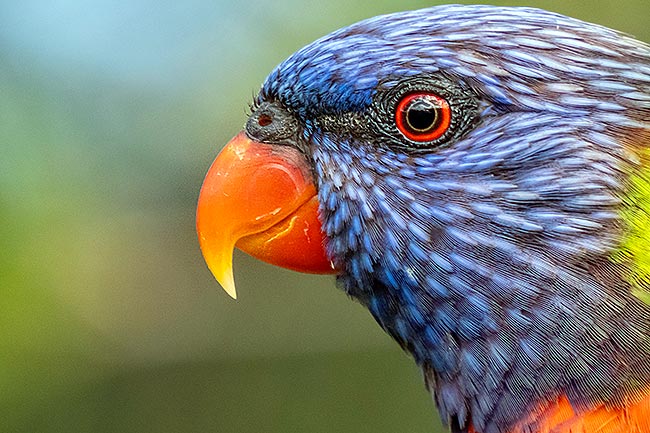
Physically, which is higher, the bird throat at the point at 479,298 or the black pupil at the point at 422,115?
the black pupil at the point at 422,115

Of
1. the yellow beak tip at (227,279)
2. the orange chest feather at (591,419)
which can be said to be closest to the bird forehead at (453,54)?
the yellow beak tip at (227,279)

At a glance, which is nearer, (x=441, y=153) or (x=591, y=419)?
(x=591, y=419)

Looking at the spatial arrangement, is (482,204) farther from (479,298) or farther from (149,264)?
(149,264)

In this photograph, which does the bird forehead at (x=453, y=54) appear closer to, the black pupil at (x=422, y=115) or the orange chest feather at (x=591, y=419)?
the black pupil at (x=422, y=115)

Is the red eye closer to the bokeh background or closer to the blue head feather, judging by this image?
the blue head feather

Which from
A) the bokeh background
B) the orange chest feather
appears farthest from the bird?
the bokeh background

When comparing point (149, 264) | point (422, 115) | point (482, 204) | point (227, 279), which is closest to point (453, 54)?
point (422, 115)
